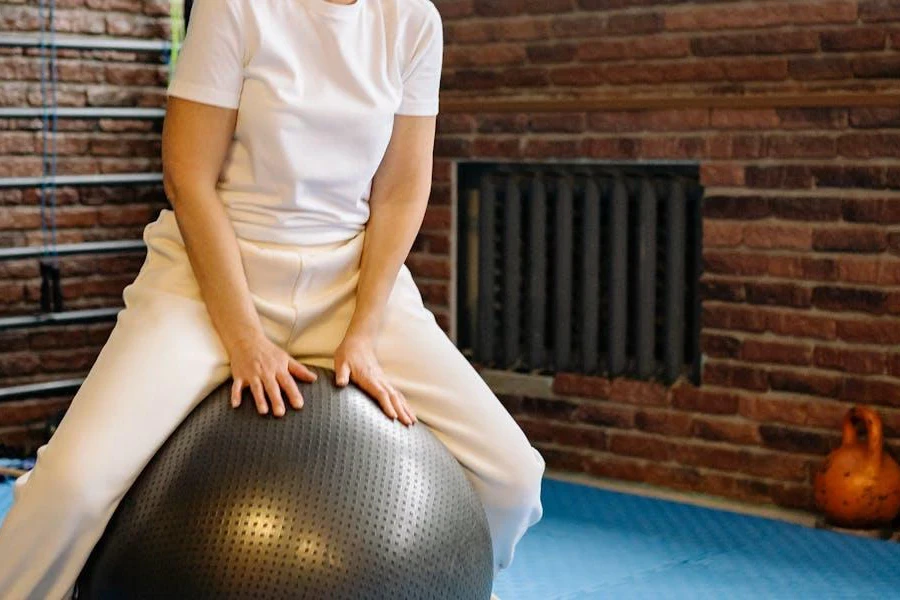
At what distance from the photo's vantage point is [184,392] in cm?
192

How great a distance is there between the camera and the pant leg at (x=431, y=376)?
2.13m

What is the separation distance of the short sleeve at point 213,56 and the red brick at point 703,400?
2.01m

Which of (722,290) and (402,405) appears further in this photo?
(722,290)

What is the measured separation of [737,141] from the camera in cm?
348

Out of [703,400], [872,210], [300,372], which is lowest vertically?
[703,400]

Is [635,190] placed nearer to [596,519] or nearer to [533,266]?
[533,266]

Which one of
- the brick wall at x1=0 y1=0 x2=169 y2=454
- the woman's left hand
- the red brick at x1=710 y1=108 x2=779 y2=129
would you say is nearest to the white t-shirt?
the woman's left hand

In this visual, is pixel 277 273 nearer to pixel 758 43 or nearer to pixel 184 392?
pixel 184 392

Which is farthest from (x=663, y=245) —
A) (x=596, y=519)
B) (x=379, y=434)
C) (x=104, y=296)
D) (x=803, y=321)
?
(x=379, y=434)

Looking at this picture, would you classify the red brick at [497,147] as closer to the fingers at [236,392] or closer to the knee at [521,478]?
the knee at [521,478]

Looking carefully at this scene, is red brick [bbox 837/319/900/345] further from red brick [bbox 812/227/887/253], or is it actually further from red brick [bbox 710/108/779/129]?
red brick [bbox 710/108/779/129]

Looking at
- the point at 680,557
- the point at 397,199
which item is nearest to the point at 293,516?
the point at 397,199

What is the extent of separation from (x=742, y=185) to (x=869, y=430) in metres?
0.73

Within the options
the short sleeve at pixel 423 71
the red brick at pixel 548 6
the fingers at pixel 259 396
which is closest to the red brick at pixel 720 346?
the red brick at pixel 548 6
